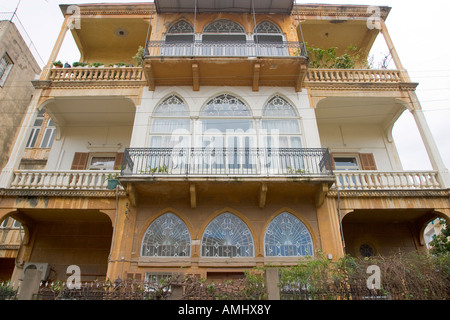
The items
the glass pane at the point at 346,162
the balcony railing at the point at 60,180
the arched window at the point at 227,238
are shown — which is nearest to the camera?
the arched window at the point at 227,238

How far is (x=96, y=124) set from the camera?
13422 millimetres

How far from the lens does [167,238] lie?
9.67 m

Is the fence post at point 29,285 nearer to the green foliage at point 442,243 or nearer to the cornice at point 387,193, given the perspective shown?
the cornice at point 387,193

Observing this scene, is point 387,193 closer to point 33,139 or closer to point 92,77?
point 92,77

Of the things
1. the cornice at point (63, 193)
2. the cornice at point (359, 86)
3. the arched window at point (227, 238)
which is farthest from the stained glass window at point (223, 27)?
the arched window at point (227, 238)

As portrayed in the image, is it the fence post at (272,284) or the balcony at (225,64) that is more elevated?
the balcony at (225,64)

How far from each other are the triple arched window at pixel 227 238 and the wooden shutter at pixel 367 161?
453cm

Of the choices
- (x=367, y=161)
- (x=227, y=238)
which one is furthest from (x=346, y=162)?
(x=227, y=238)

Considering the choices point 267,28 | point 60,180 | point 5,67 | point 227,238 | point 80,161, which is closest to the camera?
point 227,238

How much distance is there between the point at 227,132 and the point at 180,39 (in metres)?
5.17

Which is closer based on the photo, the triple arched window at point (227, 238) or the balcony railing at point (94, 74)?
the triple arched window at point (227, 238)

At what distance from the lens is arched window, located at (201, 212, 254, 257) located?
9.43m

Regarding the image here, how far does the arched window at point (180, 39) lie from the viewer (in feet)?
39.8
